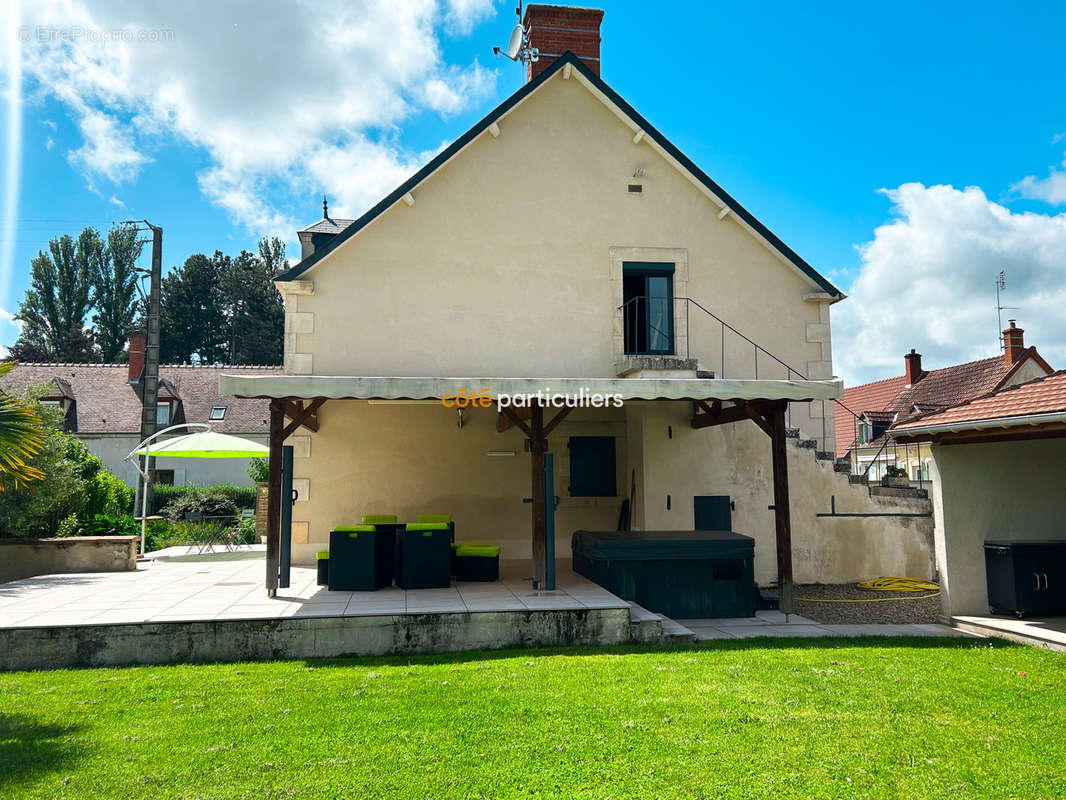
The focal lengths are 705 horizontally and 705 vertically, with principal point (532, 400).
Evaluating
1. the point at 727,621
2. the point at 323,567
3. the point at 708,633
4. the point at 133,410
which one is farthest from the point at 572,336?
the point at 133,410

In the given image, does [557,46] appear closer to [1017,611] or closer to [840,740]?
[1017,611]

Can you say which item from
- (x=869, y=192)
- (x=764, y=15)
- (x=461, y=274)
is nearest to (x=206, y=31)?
(x=461, y=274)

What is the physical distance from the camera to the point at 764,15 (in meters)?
12.9

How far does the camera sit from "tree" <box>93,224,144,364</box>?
47688 millimetres

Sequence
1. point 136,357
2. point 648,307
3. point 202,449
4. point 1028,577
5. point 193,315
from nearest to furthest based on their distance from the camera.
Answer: point 1028,577 → point 648,307 → point 202,449 → point 136,357 → point 193,315

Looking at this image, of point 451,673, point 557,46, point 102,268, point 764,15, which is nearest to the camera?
point 451,673

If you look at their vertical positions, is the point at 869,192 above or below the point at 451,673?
above

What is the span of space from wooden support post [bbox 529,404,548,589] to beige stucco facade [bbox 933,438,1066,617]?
5.33 metres

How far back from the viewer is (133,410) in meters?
30.8

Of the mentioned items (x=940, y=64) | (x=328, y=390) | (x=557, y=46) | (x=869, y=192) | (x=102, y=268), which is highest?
(x=102, y=268)

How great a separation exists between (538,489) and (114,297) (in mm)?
48688

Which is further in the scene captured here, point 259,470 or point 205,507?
point 259,470

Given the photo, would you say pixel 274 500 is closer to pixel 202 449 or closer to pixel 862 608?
pixel 202 449

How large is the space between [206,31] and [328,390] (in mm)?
6367
